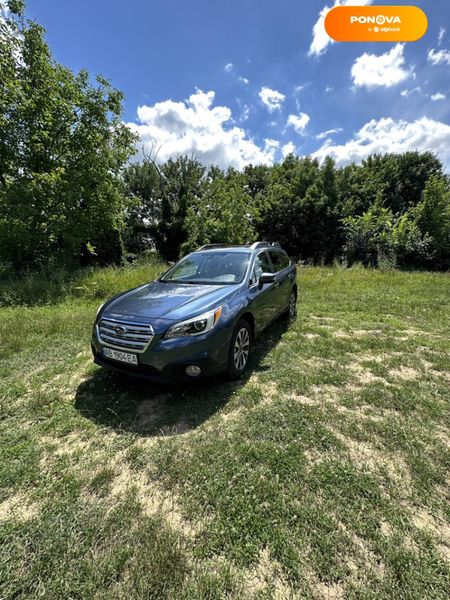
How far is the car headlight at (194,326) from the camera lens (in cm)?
279

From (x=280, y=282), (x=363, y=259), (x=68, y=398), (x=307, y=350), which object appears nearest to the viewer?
(x=68, y=398)

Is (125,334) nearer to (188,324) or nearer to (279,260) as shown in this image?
(188,324)

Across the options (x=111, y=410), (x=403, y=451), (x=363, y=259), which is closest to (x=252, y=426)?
(x=403, y=451)

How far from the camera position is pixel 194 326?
112 inches

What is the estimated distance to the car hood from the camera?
2.96 meters

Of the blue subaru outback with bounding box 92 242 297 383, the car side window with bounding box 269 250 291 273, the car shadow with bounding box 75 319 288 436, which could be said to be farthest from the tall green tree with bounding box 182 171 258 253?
the car shadow with bounding box 75 319 288 436

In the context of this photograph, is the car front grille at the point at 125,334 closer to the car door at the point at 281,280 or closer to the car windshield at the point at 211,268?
the car windshield at the point at 211,268

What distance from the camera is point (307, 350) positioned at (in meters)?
4.18

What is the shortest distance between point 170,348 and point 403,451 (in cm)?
224

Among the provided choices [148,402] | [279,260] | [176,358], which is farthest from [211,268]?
[148,402]

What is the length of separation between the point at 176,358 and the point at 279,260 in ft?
11.1

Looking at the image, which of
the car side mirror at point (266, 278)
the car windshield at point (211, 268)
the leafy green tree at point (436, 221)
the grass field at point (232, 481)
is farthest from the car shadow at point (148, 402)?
the leafy green tree at point (436, 221)

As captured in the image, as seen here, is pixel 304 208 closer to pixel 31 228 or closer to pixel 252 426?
pixel 31 228

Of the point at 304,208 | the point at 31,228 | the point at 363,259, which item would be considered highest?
the point at 304,208
